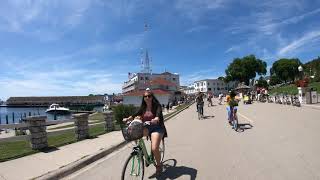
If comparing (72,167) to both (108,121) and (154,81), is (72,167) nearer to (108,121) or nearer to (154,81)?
(108,121)

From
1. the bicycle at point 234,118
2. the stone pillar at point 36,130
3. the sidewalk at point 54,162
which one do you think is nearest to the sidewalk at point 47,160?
the sidewalk at point 54,162

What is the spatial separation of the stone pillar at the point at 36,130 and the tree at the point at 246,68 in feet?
368

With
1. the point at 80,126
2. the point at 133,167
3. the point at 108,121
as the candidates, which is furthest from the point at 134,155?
the point at 108,121

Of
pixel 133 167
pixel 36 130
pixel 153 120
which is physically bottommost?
pixel 133 167

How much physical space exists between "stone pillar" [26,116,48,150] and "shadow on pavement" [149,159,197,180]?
4.56 metres

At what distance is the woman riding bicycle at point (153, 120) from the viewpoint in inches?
284

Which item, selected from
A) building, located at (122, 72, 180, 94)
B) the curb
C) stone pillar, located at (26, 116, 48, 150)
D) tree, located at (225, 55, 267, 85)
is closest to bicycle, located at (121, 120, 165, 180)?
the curb

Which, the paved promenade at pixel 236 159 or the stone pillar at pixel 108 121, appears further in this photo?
the stone pillar at pixel 108 121

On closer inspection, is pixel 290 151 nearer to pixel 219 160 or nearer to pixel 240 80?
pixel 219 160

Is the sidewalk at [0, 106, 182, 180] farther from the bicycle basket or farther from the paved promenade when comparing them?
the bicycle basket

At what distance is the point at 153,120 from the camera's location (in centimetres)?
712

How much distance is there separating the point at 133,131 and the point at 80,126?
8303 millimetres

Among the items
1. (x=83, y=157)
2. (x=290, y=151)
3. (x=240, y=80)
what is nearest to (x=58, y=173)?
(x=83, y=157)

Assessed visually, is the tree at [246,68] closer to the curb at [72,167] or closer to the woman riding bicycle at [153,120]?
the curb at [72,167]
